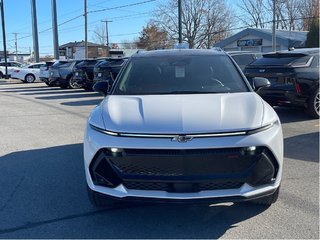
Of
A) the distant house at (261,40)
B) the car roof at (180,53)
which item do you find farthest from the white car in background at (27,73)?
the car roof at (180,53)

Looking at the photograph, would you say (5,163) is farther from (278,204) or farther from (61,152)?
(278,204)

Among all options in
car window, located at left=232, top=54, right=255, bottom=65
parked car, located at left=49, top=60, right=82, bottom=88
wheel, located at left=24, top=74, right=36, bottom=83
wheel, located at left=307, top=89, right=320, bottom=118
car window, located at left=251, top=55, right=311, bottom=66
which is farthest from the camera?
wheel, located at left=24, top=74, right=36, bottom=83

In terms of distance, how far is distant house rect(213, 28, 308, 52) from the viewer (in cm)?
3550

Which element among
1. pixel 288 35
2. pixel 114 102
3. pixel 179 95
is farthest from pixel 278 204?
pixel 288 35

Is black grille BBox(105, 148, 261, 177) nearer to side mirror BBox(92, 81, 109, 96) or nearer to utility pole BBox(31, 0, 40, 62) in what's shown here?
side mirror BBox(92, 81, 109, 96)

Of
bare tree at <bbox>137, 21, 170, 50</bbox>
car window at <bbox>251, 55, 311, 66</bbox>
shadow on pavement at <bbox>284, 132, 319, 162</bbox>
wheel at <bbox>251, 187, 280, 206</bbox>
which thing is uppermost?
bare tree at <bbox>137, 21, 170, 50</bbox>

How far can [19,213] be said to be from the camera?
14.0 ft

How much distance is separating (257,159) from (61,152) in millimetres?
4138

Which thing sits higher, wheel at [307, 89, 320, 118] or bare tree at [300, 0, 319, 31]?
bare tree at [300, 0, 319, 31]

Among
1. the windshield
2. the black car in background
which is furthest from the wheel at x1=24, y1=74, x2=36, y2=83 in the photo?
the windshield

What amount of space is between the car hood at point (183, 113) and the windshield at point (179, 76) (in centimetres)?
34

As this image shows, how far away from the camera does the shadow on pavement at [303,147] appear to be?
20.8 feet

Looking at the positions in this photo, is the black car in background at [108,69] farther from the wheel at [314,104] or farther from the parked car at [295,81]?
the wheel at [314,104]

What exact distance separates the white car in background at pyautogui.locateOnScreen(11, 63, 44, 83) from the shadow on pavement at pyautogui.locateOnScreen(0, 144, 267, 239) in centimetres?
2609
